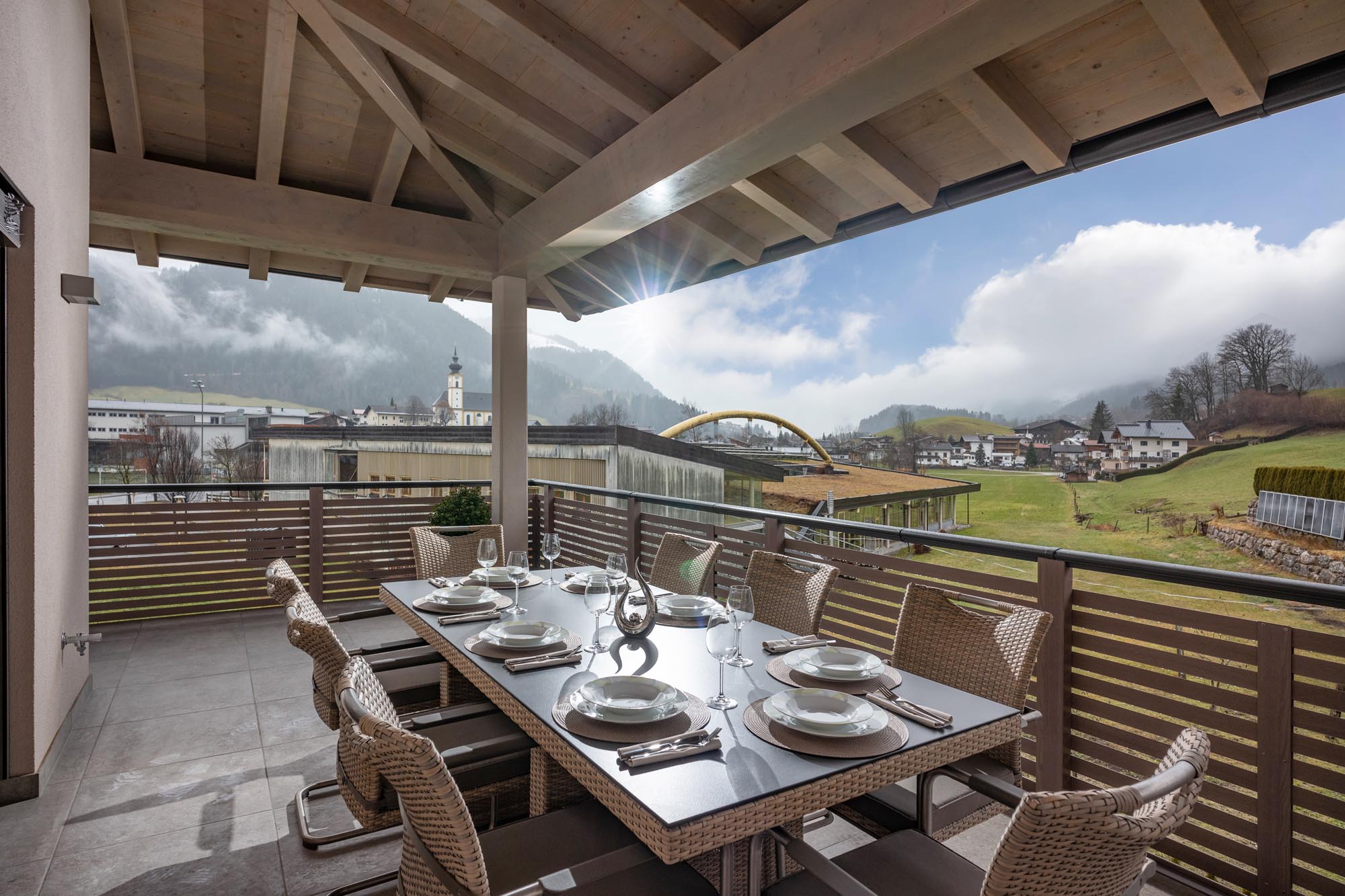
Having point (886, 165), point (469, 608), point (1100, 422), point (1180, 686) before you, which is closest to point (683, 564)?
→ point (469, 608)

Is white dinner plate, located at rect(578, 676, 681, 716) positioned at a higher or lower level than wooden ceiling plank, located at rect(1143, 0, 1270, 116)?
lower

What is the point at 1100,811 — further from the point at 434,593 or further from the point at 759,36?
the point at 759,36

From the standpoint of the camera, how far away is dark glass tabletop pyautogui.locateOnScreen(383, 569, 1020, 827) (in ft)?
4.00

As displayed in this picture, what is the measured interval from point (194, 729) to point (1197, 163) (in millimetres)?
23636

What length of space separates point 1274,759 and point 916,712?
3.88 feet

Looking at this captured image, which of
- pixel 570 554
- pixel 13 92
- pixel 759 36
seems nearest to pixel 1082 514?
pixel 570 554

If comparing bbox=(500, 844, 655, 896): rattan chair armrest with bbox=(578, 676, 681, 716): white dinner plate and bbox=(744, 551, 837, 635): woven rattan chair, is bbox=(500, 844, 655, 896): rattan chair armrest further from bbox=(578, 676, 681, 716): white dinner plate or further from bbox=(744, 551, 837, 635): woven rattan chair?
bbox=(744, 551, 837, 635): woven rattan chair

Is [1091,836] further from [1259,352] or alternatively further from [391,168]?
[1259,352]

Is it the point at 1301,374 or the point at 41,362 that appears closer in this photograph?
the point at 41,362

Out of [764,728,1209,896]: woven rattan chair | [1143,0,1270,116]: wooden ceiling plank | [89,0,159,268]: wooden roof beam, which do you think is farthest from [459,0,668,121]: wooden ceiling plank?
[764,728,1209,896]: woven rattan chair

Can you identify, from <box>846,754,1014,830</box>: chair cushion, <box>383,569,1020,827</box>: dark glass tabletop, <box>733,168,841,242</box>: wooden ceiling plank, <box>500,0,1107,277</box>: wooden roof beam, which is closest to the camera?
<box>383,569,1020,827</box>: dark glass tabletop

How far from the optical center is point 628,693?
1.62m

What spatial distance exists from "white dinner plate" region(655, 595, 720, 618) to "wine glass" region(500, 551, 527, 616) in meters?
0.51

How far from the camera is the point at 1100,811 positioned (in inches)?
34.9
